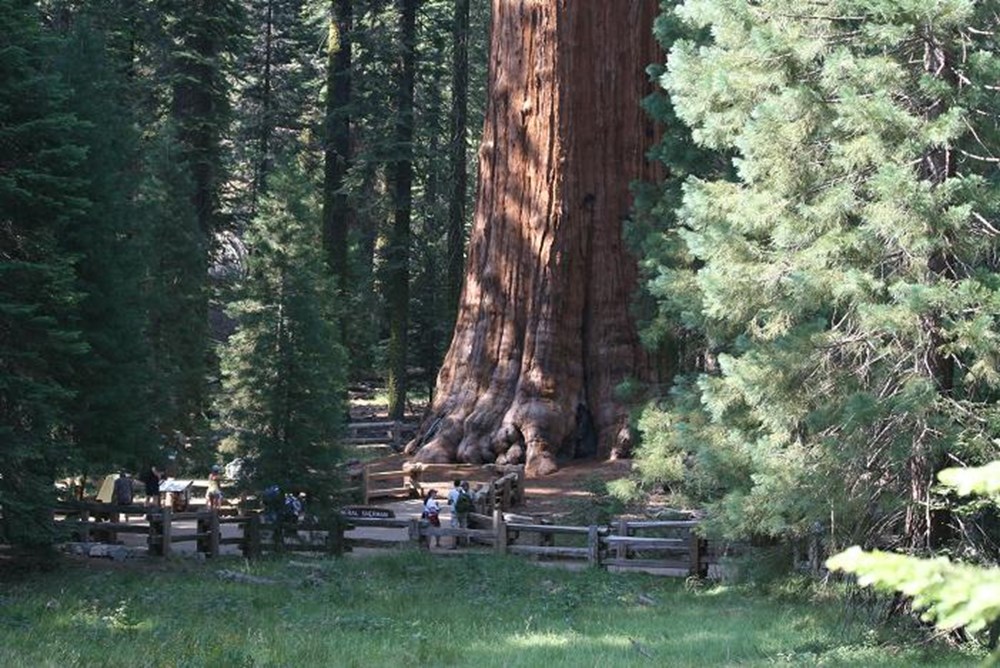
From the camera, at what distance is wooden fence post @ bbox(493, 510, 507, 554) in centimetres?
2055

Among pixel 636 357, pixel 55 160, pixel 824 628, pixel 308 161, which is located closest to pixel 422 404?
pixel 308 161

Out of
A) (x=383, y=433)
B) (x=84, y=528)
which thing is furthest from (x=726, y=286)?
(x=383, y=433)

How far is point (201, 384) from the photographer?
1173 inches

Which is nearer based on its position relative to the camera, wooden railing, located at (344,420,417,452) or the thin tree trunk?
wooden railing, located at (344,420,417,452)

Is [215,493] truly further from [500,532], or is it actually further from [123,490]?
[500,532]

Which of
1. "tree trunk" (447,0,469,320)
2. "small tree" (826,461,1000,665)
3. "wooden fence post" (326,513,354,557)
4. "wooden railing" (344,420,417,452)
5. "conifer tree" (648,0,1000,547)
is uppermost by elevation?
"tree trunk" (447,0,469,320)

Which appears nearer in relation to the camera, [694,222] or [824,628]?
[824,628]

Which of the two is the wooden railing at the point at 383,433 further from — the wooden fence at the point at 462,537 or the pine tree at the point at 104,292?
the pine tree at the point at 104,292

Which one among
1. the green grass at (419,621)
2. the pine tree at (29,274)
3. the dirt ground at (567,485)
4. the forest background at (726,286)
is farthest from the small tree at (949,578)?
the dirt ground at (567,485)

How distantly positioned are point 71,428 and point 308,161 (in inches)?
1100

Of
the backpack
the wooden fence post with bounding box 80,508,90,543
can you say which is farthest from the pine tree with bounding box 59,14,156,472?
the backpack

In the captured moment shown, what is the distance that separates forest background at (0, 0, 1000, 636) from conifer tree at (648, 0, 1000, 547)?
29mm

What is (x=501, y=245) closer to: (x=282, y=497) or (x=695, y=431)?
(x=282, y=497)

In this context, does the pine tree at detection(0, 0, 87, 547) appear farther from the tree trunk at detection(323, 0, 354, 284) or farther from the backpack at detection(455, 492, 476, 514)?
the tree trunk at detection(323, 0, 354, 284)
